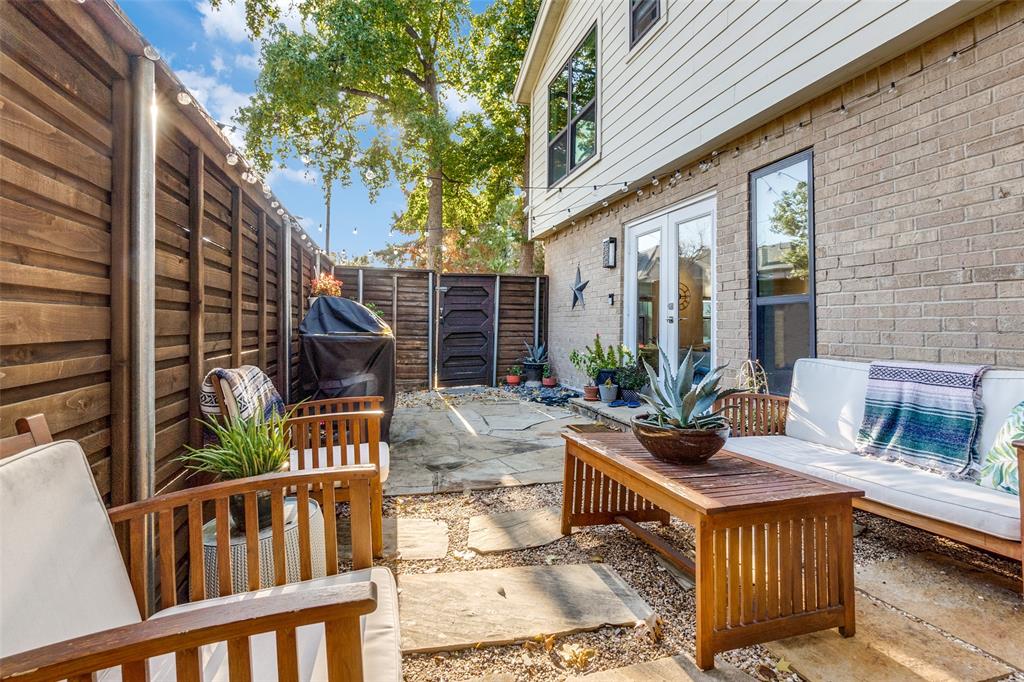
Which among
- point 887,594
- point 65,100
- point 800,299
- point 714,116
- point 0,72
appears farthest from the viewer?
point 714,116

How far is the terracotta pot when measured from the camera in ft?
6.25

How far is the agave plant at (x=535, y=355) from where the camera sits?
7891 mm

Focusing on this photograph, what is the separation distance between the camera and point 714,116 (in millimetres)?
3961

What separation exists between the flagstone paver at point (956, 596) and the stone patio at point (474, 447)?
1.85 meters

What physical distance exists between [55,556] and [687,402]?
6.44 ft

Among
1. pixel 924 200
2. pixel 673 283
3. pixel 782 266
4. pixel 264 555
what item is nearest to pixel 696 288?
pixel 673 283

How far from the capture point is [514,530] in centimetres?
248

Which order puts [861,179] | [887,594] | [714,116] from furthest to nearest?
[714,116] < [861,179] < [887,594]

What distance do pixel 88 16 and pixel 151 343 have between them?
955 mm

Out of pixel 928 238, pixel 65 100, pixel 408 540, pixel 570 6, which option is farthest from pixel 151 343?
pixel 570 6

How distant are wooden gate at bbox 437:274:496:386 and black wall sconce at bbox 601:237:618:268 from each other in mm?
2464

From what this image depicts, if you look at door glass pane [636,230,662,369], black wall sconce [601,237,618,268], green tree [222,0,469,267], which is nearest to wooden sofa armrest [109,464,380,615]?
door glass pane [636,230,662,369]

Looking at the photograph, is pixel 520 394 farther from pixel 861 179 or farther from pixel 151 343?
pixel 151 343

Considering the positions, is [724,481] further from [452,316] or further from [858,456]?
[452,316]
